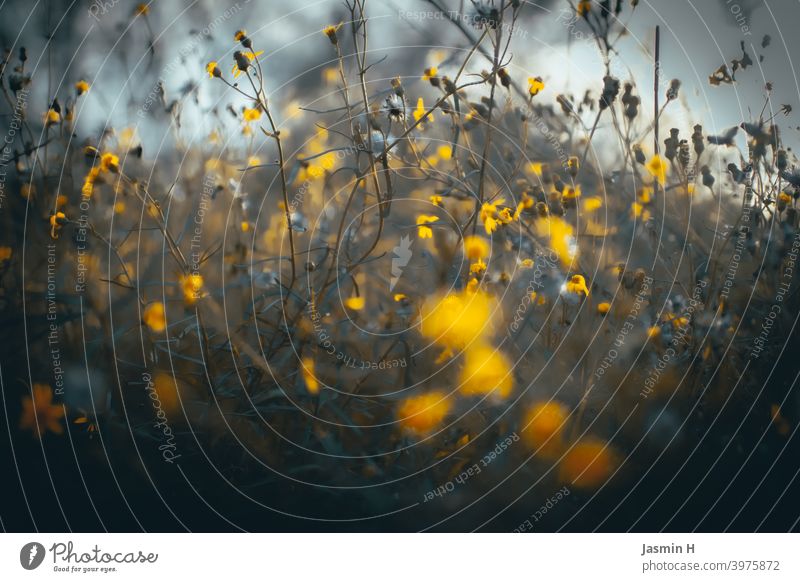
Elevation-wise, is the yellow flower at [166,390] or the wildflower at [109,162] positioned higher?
the wildflower at [109,162]

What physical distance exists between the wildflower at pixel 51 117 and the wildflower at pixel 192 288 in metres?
0.30

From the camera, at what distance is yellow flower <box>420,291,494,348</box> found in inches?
46.2

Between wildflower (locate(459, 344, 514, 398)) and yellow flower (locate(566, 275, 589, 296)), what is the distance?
147 mm

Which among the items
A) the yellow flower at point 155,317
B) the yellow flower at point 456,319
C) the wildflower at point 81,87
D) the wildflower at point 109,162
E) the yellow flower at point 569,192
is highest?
the wildflower at point 81,87

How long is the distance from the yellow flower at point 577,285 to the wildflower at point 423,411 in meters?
0.25

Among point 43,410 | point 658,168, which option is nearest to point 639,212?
point 658,168

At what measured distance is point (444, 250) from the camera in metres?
1.18

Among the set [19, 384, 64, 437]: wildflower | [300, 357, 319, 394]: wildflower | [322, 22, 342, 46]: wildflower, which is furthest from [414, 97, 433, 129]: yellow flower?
[19, 384, 64, 437]: wildflower

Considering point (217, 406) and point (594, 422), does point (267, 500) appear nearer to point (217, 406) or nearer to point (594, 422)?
point (217, 406)

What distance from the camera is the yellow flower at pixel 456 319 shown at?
1.17m

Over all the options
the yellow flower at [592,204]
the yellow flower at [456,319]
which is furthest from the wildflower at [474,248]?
the yellow flower at [592,204]

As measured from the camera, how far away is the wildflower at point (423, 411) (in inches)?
46.5
